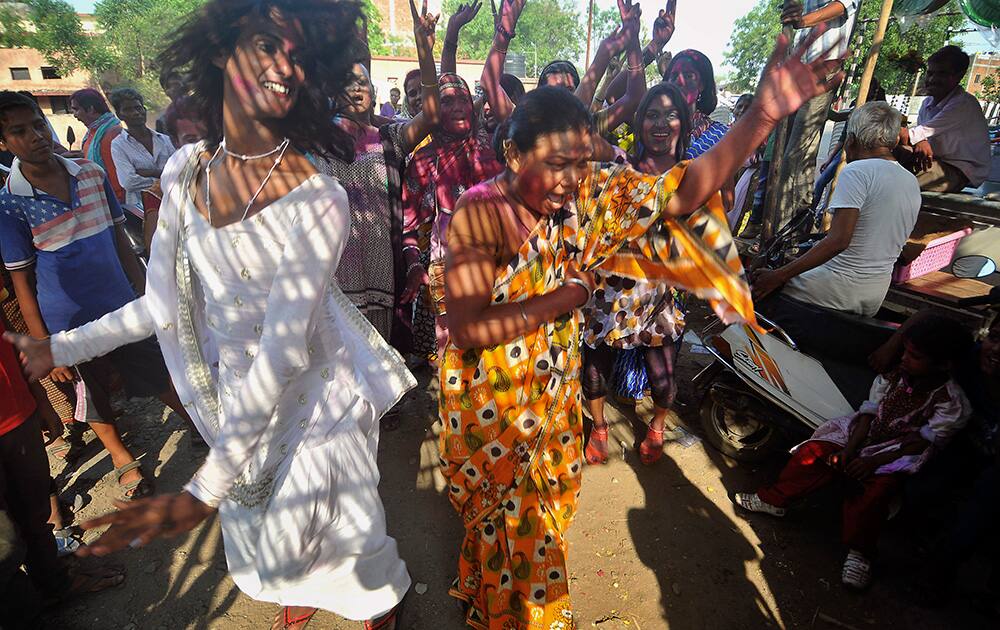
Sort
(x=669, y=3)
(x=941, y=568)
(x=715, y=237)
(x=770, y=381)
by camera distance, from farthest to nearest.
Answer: (x=669, y=3) → (x=770, y=381) → (x=941, y=568) → (x=715, y=237)

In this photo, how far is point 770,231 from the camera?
5.65 metres

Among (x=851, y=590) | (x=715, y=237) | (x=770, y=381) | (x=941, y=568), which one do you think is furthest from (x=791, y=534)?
(x=715, y=237)

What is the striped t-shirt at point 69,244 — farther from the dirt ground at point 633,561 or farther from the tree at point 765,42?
the tree at point 765,42

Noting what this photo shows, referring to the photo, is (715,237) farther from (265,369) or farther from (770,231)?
(770,231)

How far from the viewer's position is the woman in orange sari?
1603 millimetres

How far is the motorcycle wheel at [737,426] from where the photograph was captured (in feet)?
10.5

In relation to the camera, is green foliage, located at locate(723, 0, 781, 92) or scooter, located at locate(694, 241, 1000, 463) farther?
green foliage, located at locate(723, 0, 781, 92)

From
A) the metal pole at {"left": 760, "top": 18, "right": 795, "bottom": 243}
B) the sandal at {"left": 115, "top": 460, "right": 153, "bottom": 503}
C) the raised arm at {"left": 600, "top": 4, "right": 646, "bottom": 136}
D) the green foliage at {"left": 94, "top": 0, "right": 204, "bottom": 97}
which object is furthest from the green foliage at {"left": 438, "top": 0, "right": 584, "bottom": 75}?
the sandal at {"left": 115, "top": 460, "right": 153, "bottom": 503}

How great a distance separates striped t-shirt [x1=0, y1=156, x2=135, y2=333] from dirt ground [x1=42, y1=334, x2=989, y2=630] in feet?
3.64

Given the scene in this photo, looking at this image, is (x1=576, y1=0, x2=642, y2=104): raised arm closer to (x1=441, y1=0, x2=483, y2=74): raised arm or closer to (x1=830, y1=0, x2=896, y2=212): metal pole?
(x1=441, y1=0, x2=483, y2=74): raised arm

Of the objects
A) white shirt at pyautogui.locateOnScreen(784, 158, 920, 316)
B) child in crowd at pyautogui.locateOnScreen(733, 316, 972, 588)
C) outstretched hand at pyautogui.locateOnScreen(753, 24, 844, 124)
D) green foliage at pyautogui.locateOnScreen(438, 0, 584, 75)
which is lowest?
child in crowd at pyautogui.locateOnScreen(733, 316, 972, 588)

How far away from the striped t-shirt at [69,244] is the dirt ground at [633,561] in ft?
3.64

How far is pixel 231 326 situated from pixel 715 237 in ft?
5.09

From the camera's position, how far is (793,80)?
1.33 m
